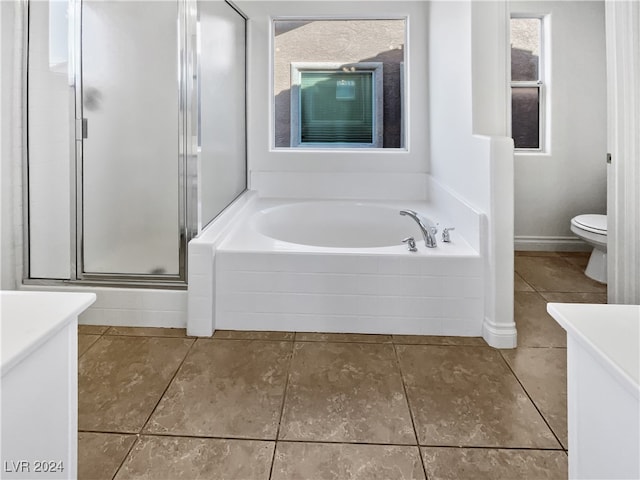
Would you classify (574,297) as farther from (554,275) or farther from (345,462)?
(345,462)

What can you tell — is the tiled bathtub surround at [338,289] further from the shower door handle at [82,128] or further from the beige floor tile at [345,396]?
the shower door handle at [82,128]

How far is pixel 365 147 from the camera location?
12.3 feet

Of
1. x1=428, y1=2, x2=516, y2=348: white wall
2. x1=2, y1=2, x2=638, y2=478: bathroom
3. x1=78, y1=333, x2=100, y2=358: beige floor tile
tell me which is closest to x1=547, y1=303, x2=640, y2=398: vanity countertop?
x1=2, y1=2, x2=638, y2=478: bathroom

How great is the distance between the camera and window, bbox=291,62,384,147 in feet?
12.2

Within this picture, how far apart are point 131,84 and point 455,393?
81.7 inches

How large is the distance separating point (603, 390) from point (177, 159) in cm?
218

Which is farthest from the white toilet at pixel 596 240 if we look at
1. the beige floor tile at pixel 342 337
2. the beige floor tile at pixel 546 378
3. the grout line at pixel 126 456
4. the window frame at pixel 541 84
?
the grout line at pixel 126 456

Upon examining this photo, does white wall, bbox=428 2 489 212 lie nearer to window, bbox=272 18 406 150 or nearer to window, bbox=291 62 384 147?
window, bbox=272 18 406 150

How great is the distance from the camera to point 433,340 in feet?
7.46

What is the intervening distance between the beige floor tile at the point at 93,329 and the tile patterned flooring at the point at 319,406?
1 centimetres

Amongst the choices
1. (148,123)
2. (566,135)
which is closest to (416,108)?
(566,135)

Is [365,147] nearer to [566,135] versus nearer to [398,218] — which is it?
[398,218]

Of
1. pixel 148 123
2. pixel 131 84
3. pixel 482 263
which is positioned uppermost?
pixel 131 84

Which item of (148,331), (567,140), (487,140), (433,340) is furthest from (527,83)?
(148,331)
